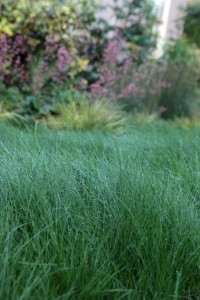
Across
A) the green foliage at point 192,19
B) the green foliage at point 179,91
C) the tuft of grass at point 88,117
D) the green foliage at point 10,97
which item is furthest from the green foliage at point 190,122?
the green foliage at point 192,19

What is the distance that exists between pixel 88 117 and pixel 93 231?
2838 mm

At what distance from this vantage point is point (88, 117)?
4.26 metres

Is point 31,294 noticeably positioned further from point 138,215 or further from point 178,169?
point 178,169

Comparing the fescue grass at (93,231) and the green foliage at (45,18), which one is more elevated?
the green foliage at (45,18)

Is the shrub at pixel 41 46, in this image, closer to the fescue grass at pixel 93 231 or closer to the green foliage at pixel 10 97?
the green foliage at pixel 10 97

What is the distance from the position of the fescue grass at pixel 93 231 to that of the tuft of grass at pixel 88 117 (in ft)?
6.64

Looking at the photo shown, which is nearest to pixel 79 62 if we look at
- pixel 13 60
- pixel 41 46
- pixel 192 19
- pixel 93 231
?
pixel 41 46

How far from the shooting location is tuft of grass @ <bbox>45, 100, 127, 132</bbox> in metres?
4.14

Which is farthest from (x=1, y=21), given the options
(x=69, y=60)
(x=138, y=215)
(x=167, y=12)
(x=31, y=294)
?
(x=167, y=12)

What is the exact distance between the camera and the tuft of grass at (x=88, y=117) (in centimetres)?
414

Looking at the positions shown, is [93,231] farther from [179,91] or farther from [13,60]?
[179,91]

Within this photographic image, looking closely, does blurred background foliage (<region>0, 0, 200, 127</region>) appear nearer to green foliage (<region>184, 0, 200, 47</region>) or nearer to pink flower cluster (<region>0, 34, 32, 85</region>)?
pink flower cluster (<region>0, 34, 32, 85</region>)

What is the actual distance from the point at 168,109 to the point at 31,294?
18.0 ft

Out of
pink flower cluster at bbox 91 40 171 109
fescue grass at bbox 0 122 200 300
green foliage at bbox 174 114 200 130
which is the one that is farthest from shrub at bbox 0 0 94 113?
fescue grass at bbox 0 122 200 300
